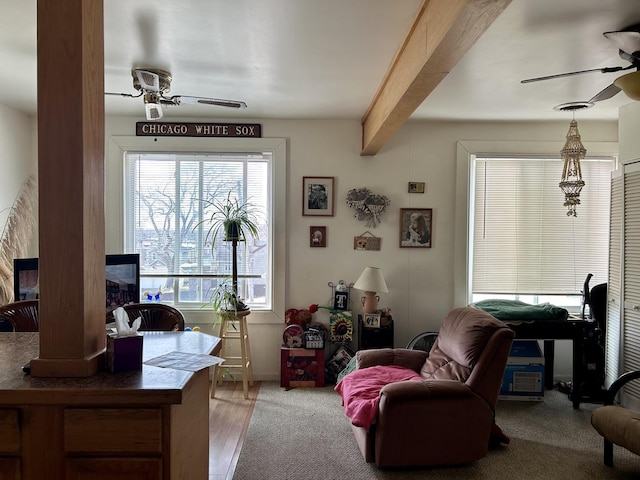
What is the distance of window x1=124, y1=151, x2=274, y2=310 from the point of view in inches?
171

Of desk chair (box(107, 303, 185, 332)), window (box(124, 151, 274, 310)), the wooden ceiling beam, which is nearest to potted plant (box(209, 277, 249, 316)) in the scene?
window (box(124, 151, 274, 310))

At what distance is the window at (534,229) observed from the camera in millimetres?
4383

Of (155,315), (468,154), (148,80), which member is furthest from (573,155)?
(155,315)

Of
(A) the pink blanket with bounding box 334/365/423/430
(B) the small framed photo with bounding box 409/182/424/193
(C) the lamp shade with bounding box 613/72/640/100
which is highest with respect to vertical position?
(C) the lamp shade with bounding box 613/72/640/100

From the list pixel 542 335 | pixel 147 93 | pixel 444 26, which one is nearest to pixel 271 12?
pixel 444 26

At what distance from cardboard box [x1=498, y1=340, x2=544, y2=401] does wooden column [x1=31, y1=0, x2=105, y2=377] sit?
3430 millimetres

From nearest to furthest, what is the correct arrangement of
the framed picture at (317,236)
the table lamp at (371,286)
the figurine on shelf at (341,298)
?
the table lamp at (371,286), the figurine on shelf at (341,298), the framed picture at (317,236)

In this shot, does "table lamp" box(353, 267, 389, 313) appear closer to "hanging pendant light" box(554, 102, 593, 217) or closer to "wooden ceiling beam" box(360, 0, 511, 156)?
"wooden ceiling beam" box(360, 0, 511, 156)

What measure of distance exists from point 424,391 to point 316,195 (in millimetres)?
2283

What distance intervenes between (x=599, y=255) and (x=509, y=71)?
8.15 feet

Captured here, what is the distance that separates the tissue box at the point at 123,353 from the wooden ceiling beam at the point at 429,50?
1630 millimetres

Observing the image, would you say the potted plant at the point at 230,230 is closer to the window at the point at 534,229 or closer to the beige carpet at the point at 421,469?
the beige carpet at the point at 421,469

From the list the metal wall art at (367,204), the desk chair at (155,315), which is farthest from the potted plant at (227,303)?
the metal wall art at (367,204)

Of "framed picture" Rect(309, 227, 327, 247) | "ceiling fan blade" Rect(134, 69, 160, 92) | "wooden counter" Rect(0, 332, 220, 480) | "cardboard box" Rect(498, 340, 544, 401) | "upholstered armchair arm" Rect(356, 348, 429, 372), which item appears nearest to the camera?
"wooden counter" Rect(0, 332, 220, 480)
